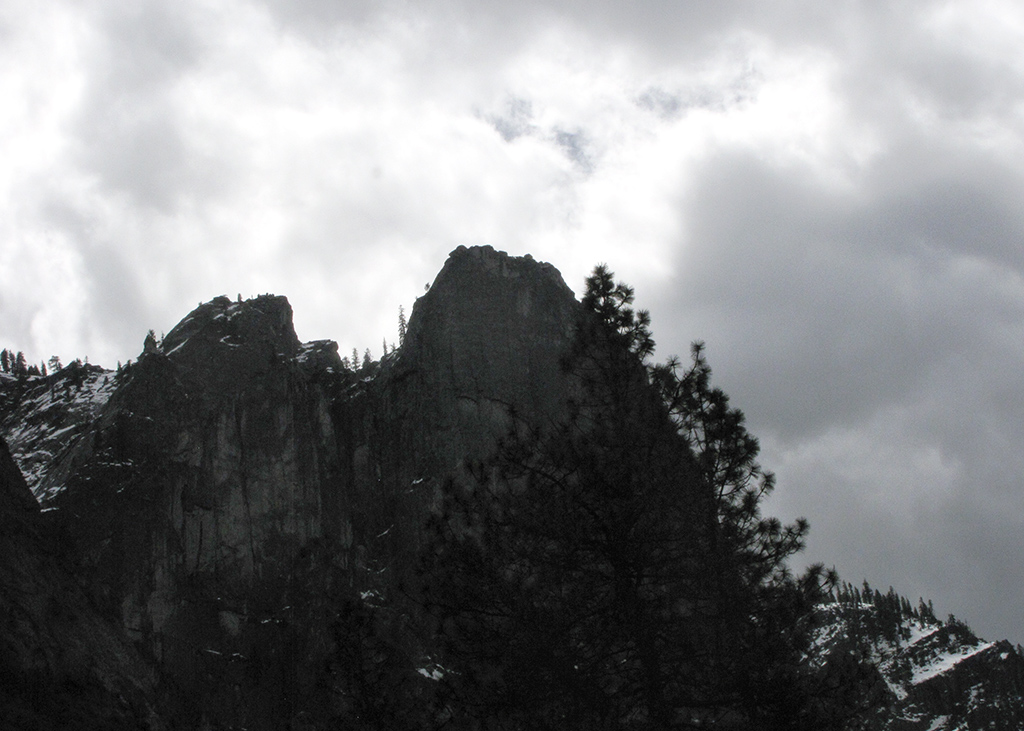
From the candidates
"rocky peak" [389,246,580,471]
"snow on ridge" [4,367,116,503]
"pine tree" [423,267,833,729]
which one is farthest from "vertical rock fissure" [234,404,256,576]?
"pine tree" [423,267,833,729]

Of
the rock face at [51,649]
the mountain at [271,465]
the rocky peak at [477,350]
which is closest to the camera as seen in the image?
the rock face at [51,649]

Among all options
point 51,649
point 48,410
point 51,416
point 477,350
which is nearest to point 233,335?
point 477,350

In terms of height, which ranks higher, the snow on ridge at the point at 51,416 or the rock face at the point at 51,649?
the snow on ridge at the point at 51,416

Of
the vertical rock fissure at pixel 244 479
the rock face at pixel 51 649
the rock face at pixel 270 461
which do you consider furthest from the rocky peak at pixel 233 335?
the rock face at pixel 51 649

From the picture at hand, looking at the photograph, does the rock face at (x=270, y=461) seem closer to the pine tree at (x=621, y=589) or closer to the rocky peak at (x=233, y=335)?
the rocky peak at (x=233, y=335)

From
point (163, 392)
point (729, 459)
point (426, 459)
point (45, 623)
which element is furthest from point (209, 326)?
point (729, 459)

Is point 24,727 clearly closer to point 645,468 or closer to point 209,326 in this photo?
point 645,468

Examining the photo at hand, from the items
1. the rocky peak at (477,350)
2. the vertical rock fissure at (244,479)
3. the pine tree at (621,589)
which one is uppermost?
the rocky peak at (477,350)

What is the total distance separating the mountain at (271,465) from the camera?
249ft

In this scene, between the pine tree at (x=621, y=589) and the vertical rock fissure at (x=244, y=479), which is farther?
the vertical rock fissure at (x=244, y=479)

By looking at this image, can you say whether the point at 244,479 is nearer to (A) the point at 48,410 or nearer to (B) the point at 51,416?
(B) the point at 51,416

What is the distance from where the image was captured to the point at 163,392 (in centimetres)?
8725

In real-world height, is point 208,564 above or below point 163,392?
below

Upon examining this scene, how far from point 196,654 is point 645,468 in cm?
6569
